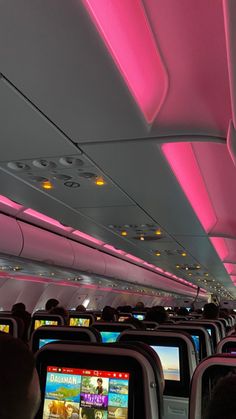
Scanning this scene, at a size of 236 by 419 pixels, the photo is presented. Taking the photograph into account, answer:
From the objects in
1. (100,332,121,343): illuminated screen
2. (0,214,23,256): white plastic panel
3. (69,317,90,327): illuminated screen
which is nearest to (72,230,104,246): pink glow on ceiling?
(69,317,90,327): illuminated screen

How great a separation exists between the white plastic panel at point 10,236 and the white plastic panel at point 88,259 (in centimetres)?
251

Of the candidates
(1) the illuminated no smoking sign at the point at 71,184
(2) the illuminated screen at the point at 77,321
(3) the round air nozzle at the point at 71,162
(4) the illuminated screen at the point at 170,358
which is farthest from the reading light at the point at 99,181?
(2) the illuminated screen at the point at 77,321

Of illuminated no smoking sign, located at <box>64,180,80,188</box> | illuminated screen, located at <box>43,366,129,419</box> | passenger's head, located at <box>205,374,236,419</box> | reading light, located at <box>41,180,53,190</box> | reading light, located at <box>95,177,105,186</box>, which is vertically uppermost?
reading light, located at <box>41,180,53,190</box>

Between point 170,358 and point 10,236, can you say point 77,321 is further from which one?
point 170,358

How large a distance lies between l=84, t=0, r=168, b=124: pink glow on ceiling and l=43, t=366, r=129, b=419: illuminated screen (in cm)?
188

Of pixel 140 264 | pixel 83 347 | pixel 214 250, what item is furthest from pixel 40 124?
pixel 140 264

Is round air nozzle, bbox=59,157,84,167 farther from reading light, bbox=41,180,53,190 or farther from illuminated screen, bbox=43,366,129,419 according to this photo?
illuminated screen, bbox=43,366,129,419

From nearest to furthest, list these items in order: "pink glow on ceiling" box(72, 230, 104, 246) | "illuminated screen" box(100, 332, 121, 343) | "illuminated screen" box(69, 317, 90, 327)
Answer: "illuminated screen" box(100, 332, 121, 343) < "illuminated screen" box(69, 317, 90, 327) < "pink glow on ceiling" box(72, 230, 104, 246)

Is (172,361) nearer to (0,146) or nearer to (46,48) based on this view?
(0,146)

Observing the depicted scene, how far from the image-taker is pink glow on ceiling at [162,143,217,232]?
4774 millimetres

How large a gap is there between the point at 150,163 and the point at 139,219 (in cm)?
298

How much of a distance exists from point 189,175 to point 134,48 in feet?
9.70

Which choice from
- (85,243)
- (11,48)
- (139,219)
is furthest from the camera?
(85,243)

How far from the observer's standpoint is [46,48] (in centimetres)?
256
